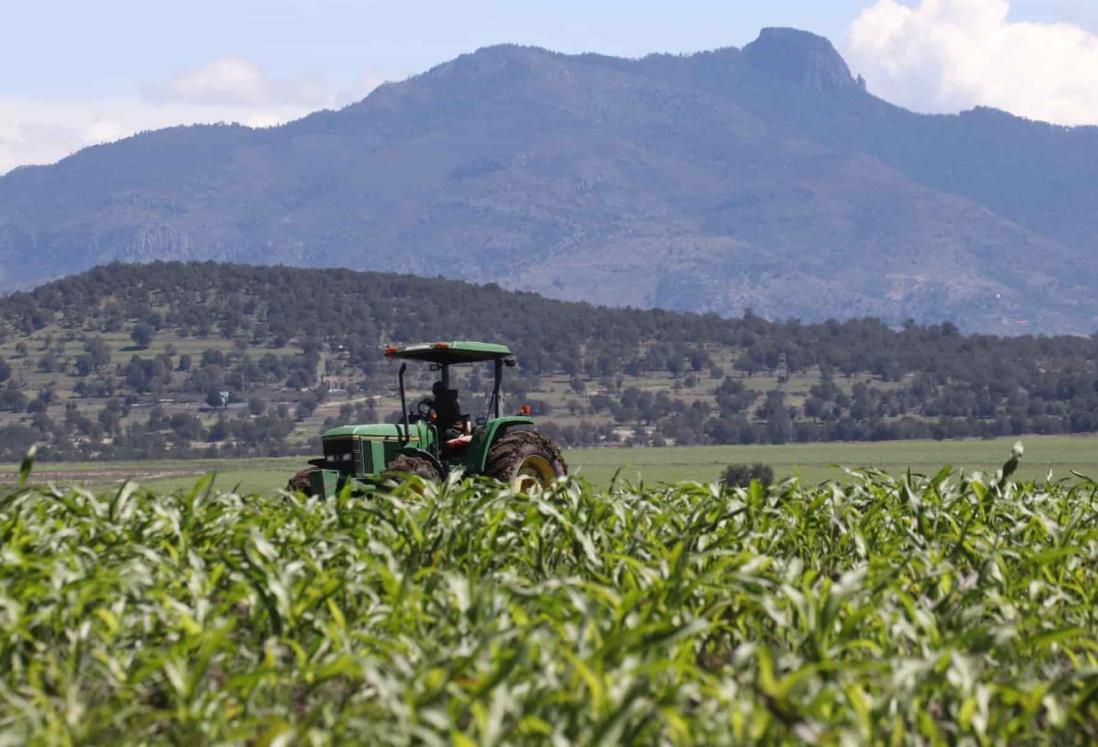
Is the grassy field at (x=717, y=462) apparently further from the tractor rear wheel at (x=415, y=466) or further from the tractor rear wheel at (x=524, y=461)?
the tractor rear wheel at (x=415, y=466)

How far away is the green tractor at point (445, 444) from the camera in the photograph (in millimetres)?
16484

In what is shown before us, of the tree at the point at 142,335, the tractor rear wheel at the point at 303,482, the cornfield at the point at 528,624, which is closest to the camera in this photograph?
the cornfield at the point at 528,624

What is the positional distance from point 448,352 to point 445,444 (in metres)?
1.00

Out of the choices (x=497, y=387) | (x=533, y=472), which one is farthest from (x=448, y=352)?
(x=533, y=472)

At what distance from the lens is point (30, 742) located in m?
5.07

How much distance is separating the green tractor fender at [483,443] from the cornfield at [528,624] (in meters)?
6.61

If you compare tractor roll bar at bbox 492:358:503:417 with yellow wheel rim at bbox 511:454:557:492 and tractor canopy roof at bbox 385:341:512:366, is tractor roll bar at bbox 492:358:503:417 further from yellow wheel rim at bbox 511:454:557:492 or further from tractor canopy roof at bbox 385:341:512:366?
yellow wheel rim at bbox 511:454:557:492

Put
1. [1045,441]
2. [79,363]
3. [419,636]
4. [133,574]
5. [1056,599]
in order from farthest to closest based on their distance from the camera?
[79,363] < [1045,441] < [1056,599] < [133,574] < [419,636]

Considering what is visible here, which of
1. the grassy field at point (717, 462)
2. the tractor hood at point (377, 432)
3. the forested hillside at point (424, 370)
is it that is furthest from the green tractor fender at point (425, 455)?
the forested hillside at point (424, 370)

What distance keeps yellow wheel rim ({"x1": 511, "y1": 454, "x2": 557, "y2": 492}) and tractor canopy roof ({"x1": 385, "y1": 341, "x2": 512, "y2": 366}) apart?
3.99 ft

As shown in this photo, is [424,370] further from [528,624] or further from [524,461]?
[528,624]

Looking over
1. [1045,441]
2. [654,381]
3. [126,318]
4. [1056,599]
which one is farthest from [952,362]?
[1056,599]

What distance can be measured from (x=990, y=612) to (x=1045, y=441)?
12651 cm

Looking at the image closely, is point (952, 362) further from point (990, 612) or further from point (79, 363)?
point (990, 612)
